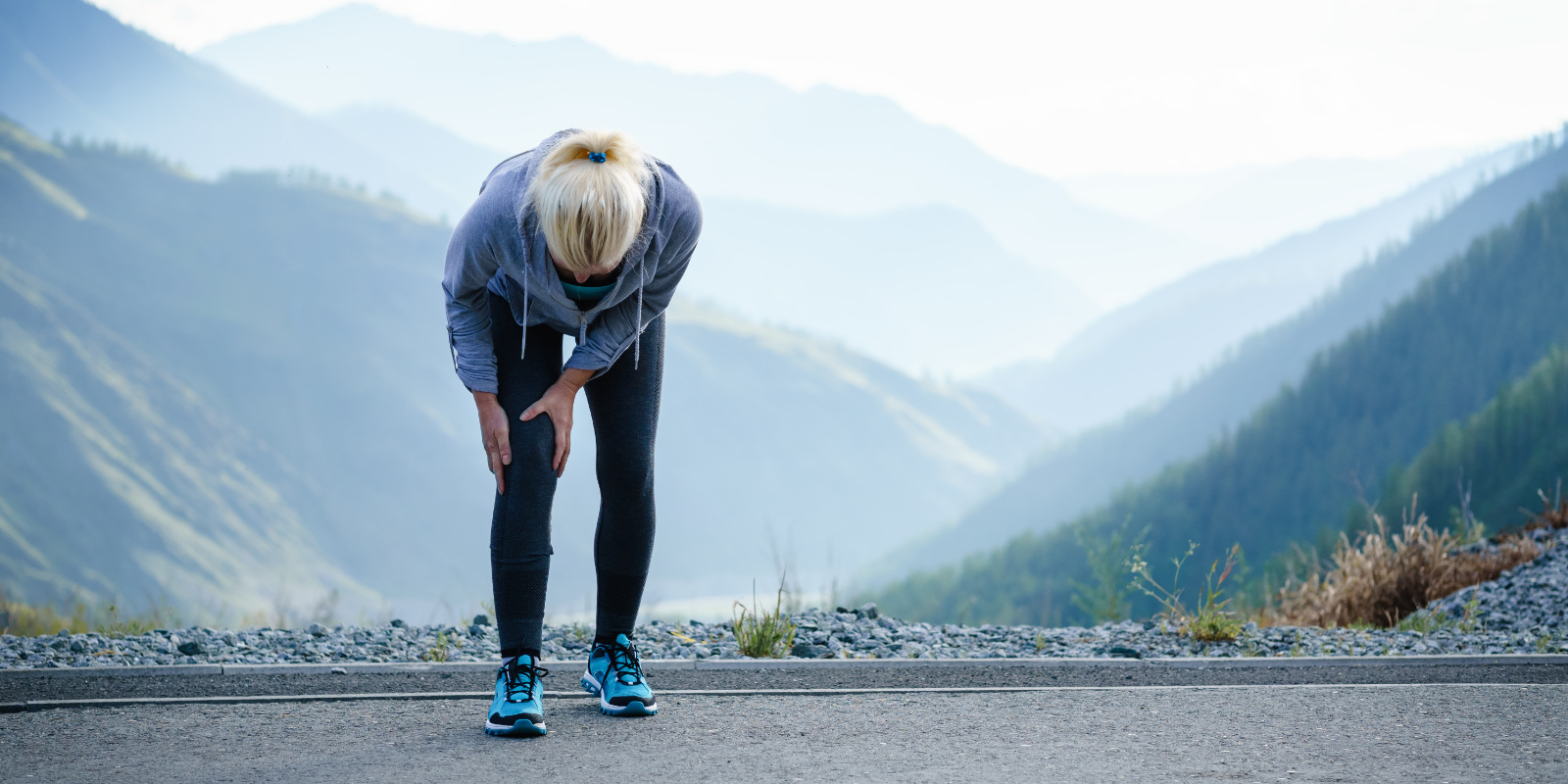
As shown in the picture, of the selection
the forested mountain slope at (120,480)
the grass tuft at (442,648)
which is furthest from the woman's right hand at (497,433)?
the forested mountain slope at (120,480)

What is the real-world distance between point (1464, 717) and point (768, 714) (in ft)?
5.91

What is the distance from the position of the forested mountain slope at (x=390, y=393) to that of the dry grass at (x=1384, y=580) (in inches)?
4555

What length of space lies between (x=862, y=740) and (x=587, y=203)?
56.1 inches

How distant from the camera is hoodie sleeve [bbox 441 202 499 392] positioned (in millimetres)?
2775

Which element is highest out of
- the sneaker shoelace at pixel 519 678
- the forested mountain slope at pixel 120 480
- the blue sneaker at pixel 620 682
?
the sneaker shoelace at pixel 519 678

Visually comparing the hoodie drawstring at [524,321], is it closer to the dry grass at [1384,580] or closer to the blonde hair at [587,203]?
the blonde hair at [587,203]

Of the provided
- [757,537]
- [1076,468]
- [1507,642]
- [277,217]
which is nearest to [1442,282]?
[1076,468]

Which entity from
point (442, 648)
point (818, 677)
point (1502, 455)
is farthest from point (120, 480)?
point (818, 677)

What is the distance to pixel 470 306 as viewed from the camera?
113 inches

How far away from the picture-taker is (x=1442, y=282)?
53406mm

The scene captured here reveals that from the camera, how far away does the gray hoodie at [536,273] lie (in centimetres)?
272

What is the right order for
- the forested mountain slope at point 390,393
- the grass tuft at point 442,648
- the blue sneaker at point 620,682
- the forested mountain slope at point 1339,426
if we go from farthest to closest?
the forested mountain slope at point 390,393 < the forested mountain slope at point 1339,426 < the grass tuft at point 442,648 < the blue sneaker at point 620,682

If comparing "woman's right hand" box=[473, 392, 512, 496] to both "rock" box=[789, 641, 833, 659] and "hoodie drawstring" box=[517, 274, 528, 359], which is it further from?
"rock" box=[789, 641, 833, 659]

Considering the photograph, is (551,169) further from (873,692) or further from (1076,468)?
(1076,468)
